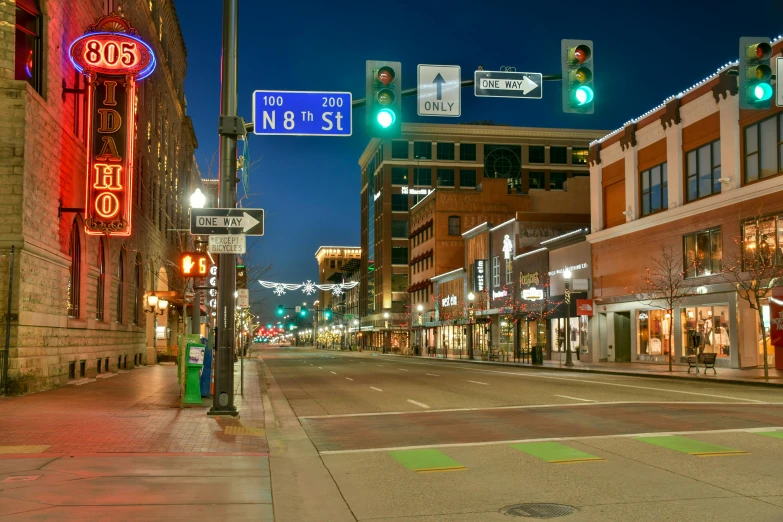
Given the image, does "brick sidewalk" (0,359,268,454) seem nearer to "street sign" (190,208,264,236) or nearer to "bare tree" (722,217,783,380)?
"street sign" (190,208,264,236)

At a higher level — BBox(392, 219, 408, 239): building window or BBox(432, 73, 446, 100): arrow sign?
BBox(392, 219, 408, 239): building window

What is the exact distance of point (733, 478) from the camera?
890cm

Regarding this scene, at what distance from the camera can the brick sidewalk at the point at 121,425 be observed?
11.5m

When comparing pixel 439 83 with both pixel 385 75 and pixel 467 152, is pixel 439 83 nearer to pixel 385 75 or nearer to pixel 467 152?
pixel 385 75

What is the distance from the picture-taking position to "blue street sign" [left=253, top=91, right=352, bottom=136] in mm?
15234

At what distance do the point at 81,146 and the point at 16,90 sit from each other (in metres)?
6.10

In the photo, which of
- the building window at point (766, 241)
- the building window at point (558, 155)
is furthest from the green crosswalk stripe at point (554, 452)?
the building window at point (558, 155)

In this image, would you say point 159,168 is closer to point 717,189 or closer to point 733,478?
point 717,189

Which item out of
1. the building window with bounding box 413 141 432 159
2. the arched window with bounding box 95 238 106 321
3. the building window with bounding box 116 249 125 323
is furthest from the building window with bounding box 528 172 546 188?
the arched window with bounding box 95 238 106 321

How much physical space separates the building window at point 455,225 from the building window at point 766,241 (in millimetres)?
52554

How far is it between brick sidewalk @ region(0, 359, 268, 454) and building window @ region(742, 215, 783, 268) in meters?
21.7

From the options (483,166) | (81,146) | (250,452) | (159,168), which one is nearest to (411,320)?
(483,166)

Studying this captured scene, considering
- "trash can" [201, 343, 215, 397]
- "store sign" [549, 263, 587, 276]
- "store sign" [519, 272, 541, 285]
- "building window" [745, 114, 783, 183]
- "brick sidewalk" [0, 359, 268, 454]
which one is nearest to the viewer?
"brick sidewalk" [0, 359, 268, 454]

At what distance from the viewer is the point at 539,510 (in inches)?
303
